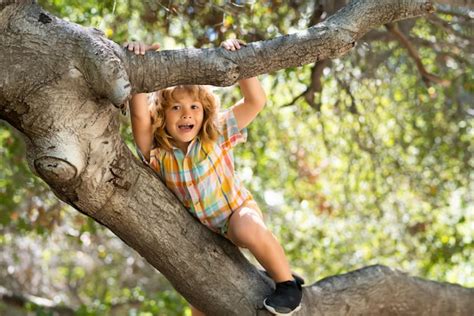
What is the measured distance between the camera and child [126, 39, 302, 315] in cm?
362

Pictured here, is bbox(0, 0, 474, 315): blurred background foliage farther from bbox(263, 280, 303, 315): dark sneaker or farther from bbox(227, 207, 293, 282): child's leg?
bbox(263, 280, 303, 315): dark sneaker

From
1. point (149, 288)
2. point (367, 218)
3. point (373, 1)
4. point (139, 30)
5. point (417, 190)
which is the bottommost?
point (149, 288)

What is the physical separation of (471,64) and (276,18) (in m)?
1.59

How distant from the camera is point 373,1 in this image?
3.41 m

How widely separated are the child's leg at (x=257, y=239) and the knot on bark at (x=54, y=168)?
891 mm

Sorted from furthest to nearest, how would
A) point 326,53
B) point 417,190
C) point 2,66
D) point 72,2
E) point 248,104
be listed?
point 417,190 < point 72,2 < point 248,104 < point 326,53 < point 2,66

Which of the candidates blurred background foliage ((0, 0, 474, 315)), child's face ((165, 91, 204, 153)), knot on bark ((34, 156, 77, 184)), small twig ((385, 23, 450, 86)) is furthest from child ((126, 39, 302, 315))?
small twig ((385, 23, 450, 86))

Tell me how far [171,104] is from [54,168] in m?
0.84

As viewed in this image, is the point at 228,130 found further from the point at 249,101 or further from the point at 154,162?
the point at 154,162

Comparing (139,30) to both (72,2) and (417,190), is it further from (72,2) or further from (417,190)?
(417,190)

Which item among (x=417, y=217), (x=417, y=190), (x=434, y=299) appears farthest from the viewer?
(x=417, y=217)

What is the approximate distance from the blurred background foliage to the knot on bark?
79.1 inches

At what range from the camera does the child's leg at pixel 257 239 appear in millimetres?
3600

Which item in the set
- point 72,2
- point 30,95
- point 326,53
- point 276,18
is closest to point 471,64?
point 276,18
